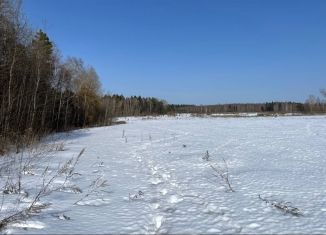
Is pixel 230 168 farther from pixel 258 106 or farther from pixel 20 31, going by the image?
pixel 258 106

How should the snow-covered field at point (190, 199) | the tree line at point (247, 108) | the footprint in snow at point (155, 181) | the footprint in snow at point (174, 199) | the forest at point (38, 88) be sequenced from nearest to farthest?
the snow-covered field at point (190, 199), the footprint in snow at point (174, 199), the footprint in snow at point (155, 181), the forest at point (38, 88), the tree line at point (247, 108)

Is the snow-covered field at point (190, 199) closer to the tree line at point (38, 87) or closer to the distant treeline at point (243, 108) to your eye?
the tree line at point (38, 87)

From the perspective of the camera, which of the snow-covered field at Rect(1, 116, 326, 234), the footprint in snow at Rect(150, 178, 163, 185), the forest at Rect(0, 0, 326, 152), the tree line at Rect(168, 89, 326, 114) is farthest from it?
the tree line at Rect(168, 89, 326, 114)

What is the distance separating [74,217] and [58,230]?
677 mm

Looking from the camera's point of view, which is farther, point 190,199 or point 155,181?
point 155,181

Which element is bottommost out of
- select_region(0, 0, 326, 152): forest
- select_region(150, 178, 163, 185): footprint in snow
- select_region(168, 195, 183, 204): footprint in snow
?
select_region(150, 178, 163, 185): footprint in snow

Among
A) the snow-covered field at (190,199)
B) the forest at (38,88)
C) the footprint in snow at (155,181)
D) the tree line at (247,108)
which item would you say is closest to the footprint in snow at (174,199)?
the snow-covered field at (190,199)

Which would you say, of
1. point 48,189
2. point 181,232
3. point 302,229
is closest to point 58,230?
point 181,232

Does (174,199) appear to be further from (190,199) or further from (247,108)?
(247,108)

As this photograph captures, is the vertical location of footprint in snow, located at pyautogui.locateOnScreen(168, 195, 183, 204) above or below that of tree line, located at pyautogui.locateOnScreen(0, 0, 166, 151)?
below

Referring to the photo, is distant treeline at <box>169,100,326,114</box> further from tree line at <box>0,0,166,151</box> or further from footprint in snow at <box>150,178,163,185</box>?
footprint in snow at <box>150,178,163,185</box>

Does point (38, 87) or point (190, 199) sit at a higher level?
point (38, 87)

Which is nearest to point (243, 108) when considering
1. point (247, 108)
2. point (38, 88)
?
point (247, 108)

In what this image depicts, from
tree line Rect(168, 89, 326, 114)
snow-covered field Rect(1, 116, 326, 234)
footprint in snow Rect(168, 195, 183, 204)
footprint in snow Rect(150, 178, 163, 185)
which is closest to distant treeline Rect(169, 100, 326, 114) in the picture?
tree line Rect(168, 89, 326, 114)
